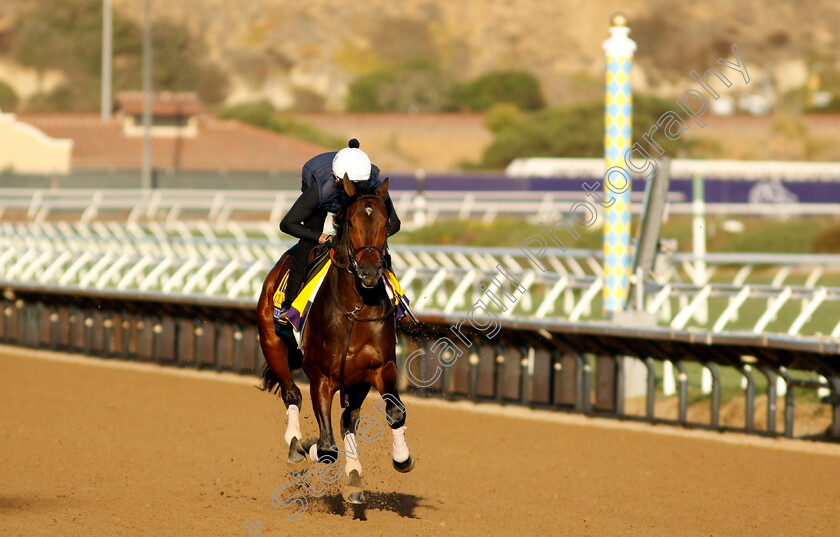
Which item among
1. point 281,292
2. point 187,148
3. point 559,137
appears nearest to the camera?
point 281,292

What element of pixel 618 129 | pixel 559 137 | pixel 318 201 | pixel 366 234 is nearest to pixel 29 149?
pixel 559 137

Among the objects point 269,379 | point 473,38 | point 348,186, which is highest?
point 473,38

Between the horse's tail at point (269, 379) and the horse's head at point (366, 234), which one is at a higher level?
the horse's head at point (366, 234)

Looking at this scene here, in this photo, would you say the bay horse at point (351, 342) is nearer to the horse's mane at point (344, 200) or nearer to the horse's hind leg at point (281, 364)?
the horse's mane at point (344, 200)

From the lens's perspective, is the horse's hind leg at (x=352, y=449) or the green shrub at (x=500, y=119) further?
the green shrub at (x=500, y=119)

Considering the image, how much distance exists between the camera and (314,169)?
752 cm

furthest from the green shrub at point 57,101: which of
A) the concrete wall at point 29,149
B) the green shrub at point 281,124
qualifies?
the concrete wall at point 29,149

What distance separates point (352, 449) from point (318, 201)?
1401mm

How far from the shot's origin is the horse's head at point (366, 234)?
6.59m

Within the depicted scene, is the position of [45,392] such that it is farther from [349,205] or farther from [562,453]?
[349,205]

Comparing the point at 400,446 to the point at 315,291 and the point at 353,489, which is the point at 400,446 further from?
the point at 315,291

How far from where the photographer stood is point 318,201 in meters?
7.51

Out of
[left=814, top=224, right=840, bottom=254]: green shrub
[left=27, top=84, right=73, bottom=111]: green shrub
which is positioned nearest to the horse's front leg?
[left=814, top=224, right=840, bottom=254]: green shrub

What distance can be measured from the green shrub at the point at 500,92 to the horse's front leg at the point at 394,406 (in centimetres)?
8227
